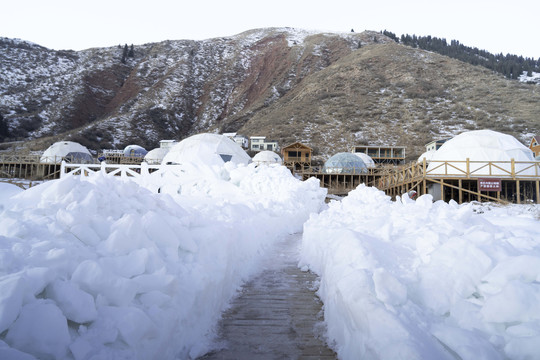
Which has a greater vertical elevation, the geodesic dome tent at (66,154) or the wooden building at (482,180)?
the geodesic dome tent at (66,154)

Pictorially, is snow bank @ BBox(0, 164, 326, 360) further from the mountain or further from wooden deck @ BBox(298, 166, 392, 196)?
the mountain

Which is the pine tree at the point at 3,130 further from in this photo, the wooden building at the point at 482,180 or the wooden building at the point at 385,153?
the wooden building at the point at 482,180

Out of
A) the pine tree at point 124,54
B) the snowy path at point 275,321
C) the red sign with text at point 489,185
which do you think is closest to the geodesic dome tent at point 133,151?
the red sign with text at point 489,185

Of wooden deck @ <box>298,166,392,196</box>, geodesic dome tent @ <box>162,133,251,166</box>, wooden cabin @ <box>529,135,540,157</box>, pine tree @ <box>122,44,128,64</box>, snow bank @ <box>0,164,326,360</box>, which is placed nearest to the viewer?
snow bank @ <box>0,164,326,360</box>

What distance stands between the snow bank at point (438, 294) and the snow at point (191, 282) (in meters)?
0.01

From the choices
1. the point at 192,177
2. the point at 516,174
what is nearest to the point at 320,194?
the point at 192,177

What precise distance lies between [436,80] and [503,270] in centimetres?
7630

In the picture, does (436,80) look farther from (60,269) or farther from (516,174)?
(60,269)

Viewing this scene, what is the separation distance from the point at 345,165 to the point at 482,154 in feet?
52.9

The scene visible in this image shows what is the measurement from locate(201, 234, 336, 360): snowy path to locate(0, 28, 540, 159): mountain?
153ft

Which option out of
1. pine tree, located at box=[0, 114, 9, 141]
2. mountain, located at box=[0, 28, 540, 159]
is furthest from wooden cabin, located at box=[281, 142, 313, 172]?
pine tree, located at box=[0, 114, 9, 141]

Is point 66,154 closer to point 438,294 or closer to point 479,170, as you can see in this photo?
point 479,170

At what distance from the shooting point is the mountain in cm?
5550

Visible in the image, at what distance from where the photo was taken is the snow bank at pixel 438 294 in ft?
7.68
